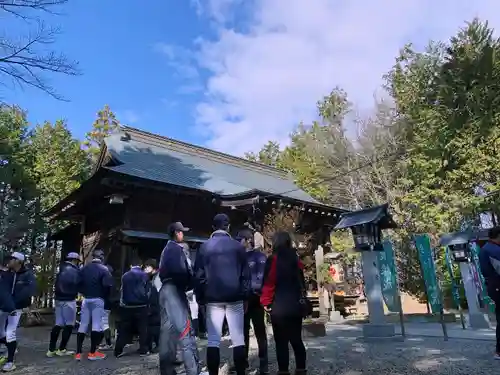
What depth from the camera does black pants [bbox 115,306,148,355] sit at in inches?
247

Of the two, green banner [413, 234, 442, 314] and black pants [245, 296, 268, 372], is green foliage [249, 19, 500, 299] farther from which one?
black pants [245, 296, 268, 372]

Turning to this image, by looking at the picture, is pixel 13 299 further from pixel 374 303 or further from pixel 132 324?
pixel 374 303

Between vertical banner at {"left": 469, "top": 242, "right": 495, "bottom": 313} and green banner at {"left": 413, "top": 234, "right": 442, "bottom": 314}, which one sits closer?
green banner at {"left": 413, "top": 234, "right": 442, "bottom": 314}

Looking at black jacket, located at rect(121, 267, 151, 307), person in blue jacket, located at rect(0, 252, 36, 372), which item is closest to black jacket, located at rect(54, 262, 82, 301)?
person in blue jacket, located at rect(0, 252, 36, 372)

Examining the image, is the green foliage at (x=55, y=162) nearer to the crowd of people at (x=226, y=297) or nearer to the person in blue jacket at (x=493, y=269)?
the crowd of people at (x=226, y=297)

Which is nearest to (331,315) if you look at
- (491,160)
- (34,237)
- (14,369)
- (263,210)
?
(263,210)

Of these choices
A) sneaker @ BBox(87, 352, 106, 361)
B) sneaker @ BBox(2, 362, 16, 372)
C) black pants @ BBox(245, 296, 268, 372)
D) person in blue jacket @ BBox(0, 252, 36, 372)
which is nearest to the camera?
black pants @ BBox(245, 296, 268, 372)

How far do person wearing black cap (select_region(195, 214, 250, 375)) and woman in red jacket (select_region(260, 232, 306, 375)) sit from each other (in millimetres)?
284

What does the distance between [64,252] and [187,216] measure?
6.79 metres

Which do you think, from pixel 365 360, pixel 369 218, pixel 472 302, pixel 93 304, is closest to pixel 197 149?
pixel 369 218

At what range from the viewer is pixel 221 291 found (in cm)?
360

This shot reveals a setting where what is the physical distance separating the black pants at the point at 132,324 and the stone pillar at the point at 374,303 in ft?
12.7

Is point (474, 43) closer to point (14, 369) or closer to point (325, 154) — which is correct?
point (325, 154)

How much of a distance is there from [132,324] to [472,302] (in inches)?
293
